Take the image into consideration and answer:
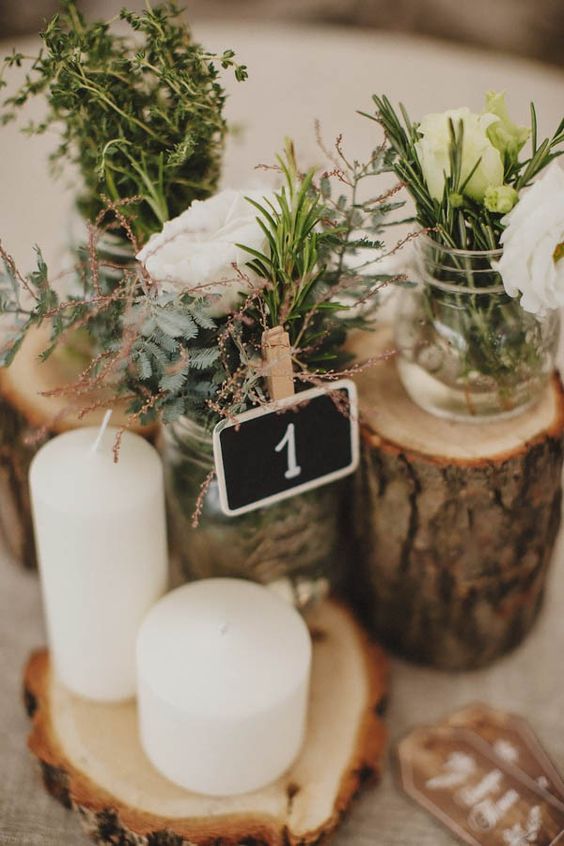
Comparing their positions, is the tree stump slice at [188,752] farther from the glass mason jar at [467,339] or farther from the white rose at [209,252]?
the white rose at [209,252]

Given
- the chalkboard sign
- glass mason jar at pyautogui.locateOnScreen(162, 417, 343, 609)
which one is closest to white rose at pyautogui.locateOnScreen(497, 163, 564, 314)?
the chalkboard sign

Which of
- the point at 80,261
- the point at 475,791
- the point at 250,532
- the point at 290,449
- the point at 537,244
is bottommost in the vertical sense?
the point at 475,791

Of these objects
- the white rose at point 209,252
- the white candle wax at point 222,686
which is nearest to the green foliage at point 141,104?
the white rose at point 209,252

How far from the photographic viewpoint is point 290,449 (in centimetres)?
87

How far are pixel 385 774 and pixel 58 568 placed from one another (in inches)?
17.9

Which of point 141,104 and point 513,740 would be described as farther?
point 513,740

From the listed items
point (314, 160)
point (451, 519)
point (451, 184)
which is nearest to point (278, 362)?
point (451, 184)

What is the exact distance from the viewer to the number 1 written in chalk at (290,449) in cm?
85

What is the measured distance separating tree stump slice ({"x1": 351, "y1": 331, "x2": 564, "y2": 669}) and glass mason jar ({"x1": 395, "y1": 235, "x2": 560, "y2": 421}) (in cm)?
3

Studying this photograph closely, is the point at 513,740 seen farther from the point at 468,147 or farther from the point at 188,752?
the point at 468,147

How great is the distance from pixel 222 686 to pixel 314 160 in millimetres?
722

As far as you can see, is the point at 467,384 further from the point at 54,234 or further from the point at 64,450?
the point at 54,234

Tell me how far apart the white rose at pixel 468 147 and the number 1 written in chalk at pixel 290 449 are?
0.93 ft

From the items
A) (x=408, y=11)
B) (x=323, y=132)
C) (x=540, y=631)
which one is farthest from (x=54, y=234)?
(x=408, y=11)
